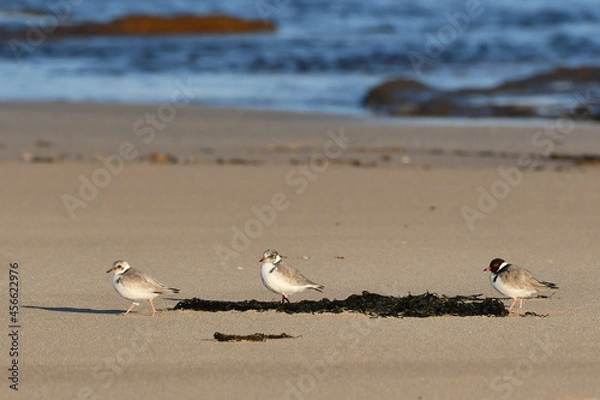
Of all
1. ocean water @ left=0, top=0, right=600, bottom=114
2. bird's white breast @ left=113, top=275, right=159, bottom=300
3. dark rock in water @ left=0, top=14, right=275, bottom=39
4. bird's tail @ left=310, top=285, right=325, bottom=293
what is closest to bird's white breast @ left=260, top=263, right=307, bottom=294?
bird's tail @ left=310, top=285, right=325, bottom=293

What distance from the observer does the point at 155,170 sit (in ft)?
43.1

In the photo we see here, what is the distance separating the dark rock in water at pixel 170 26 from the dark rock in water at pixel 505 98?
785 inches

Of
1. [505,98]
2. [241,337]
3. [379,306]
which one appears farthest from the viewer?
→ [505,98]

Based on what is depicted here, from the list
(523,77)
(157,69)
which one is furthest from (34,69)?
(523,77)

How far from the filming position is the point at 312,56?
3053 cm

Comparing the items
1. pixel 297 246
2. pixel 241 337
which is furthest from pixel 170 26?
pixel 241 337

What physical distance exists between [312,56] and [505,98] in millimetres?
9678

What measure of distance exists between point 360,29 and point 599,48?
37.4 ft

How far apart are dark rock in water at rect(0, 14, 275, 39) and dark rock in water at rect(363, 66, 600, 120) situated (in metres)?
19.9

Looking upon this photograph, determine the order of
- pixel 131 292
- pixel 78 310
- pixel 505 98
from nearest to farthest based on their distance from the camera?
1. pixel 131 292
2. pixel 78 310
3. pixel 505 98

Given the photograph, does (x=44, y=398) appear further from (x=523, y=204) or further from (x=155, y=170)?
(x=155, y=170)

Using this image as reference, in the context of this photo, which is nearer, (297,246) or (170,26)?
(297,246)

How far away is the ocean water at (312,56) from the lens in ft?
76.5

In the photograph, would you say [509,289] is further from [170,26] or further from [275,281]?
[170,26]
